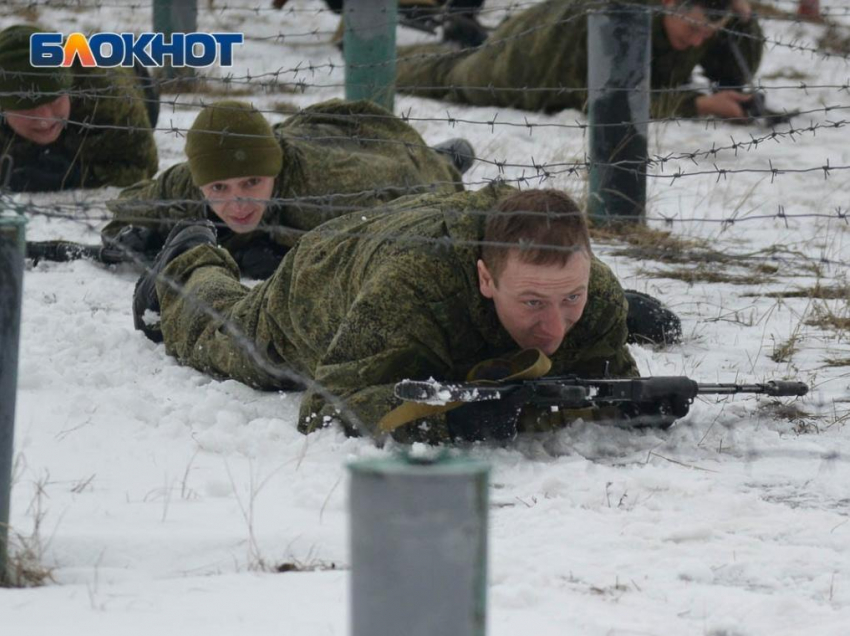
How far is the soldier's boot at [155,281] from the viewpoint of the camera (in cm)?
486

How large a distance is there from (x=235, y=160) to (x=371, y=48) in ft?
5.82

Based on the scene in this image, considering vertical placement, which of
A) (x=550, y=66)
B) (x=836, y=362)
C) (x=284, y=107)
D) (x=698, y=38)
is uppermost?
(x=698, y=38)

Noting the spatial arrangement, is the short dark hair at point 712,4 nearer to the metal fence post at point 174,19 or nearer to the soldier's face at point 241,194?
the metal fence post at point 174,19

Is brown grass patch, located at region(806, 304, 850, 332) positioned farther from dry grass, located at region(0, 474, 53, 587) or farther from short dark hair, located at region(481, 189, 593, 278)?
dry grass, located at region(0, 474, 53, 587)

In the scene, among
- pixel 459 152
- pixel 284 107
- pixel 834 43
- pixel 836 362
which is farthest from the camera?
pixel 834 43

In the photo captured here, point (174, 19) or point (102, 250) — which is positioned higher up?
point (174, 19)

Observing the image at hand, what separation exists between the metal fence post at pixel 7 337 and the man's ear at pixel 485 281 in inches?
50.1

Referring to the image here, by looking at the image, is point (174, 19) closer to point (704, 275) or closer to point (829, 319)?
point (704, 275)

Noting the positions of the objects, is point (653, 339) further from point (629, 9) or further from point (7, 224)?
point (7, 224)

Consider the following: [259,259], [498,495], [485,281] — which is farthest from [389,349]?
[259,259]

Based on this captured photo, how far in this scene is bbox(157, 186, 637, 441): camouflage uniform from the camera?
11.7 ft

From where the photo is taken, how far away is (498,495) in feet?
10.7

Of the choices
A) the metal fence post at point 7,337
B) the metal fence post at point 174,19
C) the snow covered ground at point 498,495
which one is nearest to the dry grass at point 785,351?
the snow covered ground at point 498,495

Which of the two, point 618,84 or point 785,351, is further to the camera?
point 618,84
